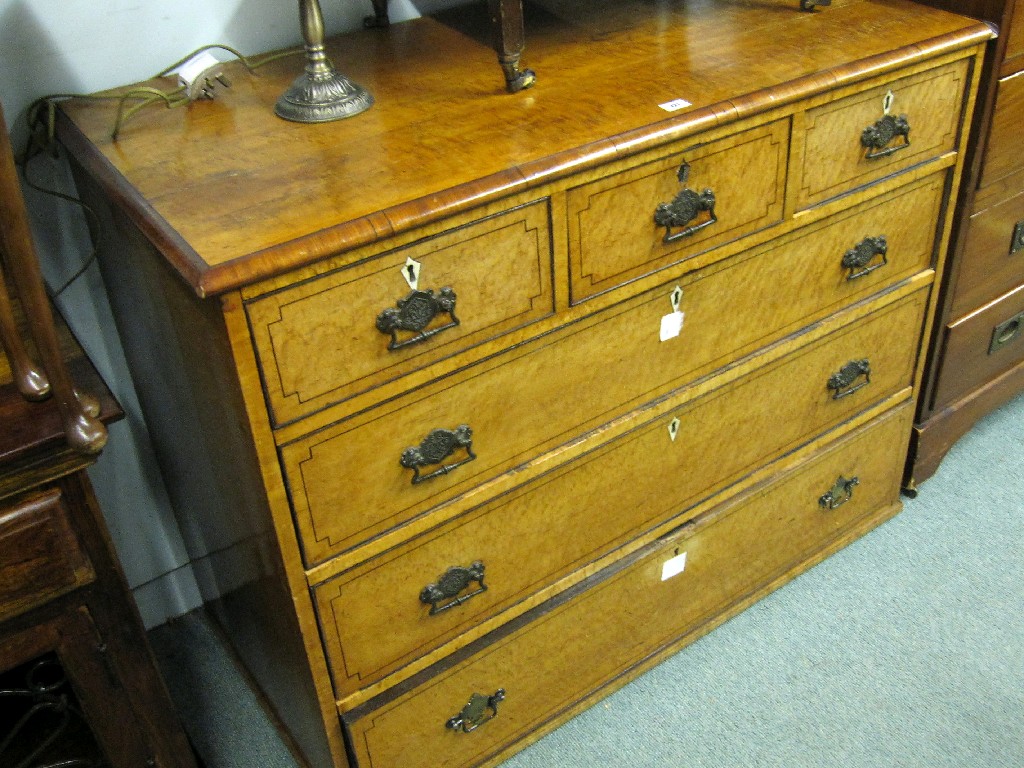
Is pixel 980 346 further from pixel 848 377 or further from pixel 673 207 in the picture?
pixel 673 207

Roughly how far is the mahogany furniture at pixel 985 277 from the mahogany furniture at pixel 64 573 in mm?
1500

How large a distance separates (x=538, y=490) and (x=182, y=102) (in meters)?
0.78

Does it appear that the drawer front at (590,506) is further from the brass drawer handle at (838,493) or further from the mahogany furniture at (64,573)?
the mahogany furniture at (64,573)

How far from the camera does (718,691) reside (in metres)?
1.91

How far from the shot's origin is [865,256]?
1.78 metres

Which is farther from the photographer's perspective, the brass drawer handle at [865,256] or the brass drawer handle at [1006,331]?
the brass drawer handle at [1006,331]

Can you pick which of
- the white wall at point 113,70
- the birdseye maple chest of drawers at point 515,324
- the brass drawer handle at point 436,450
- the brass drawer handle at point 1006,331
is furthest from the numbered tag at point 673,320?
the brass drawer handle at point 1006,331

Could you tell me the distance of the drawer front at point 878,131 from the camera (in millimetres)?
1589

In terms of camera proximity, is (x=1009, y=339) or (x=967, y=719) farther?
(x=1009, y=339)

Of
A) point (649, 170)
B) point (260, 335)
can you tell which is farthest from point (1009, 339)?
point (260, 335)

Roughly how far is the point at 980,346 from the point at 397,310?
1454 mm

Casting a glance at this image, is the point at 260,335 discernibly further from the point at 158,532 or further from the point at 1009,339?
Answer: the point at 1009,339

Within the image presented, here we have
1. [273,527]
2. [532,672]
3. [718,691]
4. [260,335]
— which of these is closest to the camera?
[260,335]

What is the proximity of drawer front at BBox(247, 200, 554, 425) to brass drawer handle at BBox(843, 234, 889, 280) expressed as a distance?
636 millimetres
